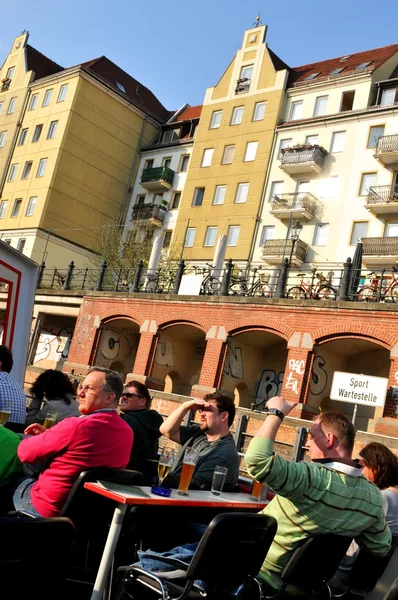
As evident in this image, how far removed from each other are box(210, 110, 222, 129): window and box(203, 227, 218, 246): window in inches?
283

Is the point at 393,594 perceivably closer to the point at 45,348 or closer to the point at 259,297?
the point at 259,297

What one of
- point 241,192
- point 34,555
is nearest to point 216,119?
point 241,192

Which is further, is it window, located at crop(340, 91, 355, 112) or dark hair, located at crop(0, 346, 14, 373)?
window, located at crop(340, 91, 355, 112)

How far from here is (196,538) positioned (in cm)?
491

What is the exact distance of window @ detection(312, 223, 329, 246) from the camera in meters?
34.6

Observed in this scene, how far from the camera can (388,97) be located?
115ft

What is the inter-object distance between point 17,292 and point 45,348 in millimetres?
20658

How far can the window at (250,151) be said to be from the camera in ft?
128

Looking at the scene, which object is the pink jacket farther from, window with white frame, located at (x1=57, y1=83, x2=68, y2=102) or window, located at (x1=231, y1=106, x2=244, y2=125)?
window with white frame, located at (x1=57, y1=83, x2=68, y2=102)

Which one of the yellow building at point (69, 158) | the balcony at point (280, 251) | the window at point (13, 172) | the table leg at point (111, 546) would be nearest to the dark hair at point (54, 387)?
the table leg at point (111, 546)

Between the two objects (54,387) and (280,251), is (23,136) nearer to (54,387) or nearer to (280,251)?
(280,251)

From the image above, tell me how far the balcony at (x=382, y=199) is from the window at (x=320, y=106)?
690 centimetres

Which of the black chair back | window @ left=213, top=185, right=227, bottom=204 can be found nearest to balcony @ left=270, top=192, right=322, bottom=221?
window @ left=213, top=185, right=227, bottom=204

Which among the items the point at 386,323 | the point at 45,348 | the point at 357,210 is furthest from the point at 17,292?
the point at 357,210
